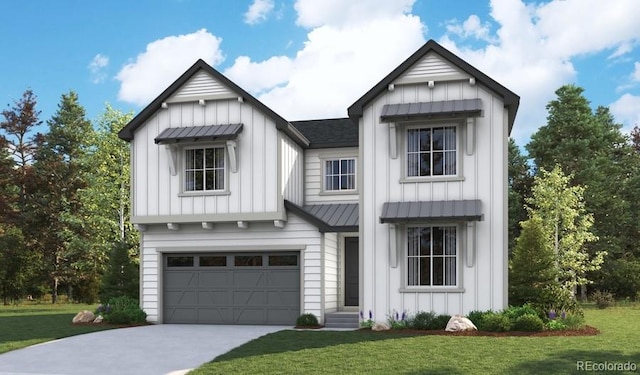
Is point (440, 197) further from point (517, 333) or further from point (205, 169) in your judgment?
point (205, 169)

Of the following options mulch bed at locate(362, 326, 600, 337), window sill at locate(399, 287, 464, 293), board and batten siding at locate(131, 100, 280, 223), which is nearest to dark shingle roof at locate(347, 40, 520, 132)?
board and batten siding at locate(131, 100, 280, 223)

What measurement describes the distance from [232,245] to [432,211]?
20.2 feet

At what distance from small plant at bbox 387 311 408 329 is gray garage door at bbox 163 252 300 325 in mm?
2973

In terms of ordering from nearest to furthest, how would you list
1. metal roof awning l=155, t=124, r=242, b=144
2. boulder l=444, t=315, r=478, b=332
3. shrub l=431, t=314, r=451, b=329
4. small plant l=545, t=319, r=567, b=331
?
1. boulder l=444, t=315, r=478, b=332
2. small plant l=545, t=319, r=567, b=331
3. shrub l=431, t=314, r=451, b=329
4. metal roof awning l=155, t=124, r=242, b=144

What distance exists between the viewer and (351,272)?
21.0 m

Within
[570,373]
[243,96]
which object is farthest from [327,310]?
[570,373]

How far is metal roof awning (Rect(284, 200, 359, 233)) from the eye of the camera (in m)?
18.8

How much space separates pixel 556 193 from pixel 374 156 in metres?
16.3

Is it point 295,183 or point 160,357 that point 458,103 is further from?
point 160,357

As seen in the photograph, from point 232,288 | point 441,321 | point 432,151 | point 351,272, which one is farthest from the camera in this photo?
point 351,272

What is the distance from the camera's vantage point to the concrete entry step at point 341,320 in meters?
18.5

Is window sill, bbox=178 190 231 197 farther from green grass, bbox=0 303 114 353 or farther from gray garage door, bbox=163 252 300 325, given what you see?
green grass, bbox=0 303 114 353

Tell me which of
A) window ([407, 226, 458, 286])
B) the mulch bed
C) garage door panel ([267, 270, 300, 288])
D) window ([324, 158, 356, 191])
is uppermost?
window ([324, 158, 356, 191])

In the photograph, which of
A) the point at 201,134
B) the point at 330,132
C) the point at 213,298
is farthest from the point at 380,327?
the point at 330,132
